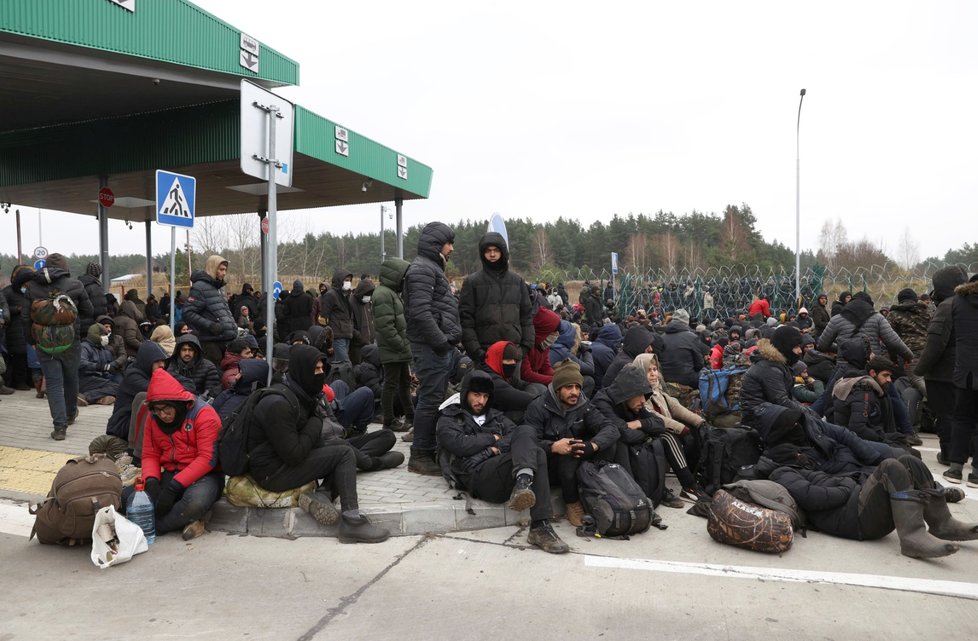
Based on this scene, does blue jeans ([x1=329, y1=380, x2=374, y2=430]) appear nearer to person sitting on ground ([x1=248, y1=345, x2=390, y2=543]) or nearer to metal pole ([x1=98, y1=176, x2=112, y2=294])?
person sitting on ground ([x1=248, y1=345, x2=390, y2=543])

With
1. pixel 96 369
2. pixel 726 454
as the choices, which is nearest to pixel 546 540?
pixel 726 454

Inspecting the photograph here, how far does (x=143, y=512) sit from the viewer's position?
466cm

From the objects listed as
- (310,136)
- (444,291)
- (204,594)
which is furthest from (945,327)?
(310,136)

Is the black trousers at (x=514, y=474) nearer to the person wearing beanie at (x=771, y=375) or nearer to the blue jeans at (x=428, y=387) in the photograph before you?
the blue jeans at (x=428, y=387)

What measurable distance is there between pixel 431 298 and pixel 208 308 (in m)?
3.21

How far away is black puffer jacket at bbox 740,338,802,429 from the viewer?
18.4ft

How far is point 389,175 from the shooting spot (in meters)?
15.9

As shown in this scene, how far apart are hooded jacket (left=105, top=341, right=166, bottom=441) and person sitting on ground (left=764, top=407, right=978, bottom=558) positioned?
5.33 meters

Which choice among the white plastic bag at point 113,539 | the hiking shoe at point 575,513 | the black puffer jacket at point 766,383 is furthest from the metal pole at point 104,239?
the black puffer jacket at point 766,383

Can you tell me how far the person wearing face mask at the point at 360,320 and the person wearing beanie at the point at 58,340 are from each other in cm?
339

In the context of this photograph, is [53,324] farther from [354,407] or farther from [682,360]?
[682,360]

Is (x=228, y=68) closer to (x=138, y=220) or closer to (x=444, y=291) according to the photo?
(x=444, y=291)

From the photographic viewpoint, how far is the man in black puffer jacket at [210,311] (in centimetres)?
764

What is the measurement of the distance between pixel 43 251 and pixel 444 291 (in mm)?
23933
